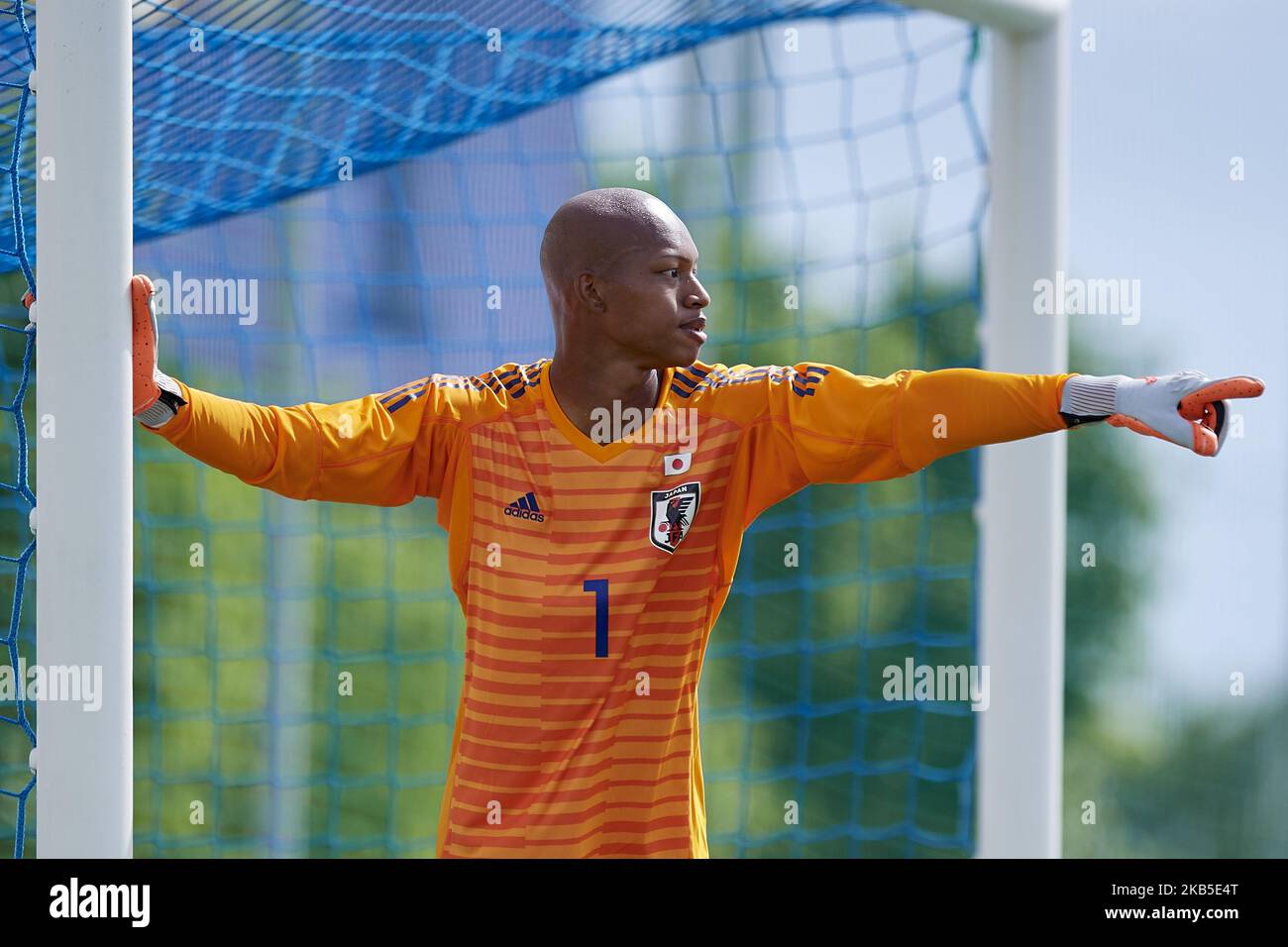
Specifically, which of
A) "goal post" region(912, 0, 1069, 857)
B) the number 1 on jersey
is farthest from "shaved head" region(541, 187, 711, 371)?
"goal post" region(912, 0, 1069, 857)

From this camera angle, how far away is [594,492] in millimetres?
2576

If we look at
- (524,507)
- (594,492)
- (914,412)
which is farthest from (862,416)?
(524,507)

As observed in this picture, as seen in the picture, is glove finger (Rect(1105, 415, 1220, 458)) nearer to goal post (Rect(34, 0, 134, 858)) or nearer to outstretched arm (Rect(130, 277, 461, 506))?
outstretched arm (Rect(130, 277, 461, 506))

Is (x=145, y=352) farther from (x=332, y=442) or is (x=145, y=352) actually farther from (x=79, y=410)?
(x=332, y=442)

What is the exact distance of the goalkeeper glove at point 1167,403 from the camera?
2236 mm

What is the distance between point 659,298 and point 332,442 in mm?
591

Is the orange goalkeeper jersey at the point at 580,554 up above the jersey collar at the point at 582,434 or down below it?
below

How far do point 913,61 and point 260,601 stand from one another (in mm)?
8794

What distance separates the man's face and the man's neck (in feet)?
0.26

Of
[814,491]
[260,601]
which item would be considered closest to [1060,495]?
[814,491]

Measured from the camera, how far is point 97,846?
89.6 inches

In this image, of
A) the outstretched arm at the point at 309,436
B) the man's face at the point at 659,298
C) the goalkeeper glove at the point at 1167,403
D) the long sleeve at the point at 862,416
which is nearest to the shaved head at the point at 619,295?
the man's face at the point at 659,298

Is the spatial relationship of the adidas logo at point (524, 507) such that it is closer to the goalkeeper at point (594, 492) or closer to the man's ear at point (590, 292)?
the goalkeeper at point (594, 492)

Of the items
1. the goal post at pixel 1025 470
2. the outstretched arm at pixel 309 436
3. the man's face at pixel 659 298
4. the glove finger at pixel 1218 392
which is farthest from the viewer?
the goal post at pixel 1025 470
